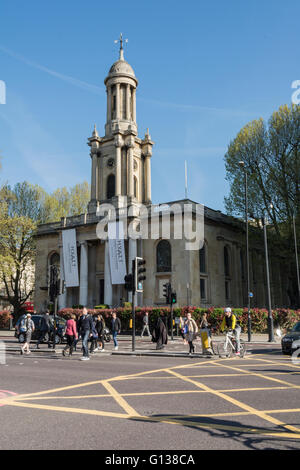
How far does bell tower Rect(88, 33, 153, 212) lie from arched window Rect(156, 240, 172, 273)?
991cm

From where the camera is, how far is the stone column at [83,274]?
144ft

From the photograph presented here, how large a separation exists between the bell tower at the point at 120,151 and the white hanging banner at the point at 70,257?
20.1ft

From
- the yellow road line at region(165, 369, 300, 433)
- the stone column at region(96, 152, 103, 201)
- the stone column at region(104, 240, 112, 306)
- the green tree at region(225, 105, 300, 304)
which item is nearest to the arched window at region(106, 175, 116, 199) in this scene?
the stone column at region(96, 152, 103, 201)

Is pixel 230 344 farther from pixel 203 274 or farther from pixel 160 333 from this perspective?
pixel 203 274

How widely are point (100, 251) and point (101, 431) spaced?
41830 mm

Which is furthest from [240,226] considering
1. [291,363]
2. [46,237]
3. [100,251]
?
[291,363]

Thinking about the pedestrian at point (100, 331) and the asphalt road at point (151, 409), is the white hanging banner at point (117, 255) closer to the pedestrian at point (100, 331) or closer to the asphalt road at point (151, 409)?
the pedestrian at point (100, 331)

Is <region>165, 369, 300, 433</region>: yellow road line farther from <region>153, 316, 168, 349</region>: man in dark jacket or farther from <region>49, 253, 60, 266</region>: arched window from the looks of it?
<region>49, 253, 60, 266</region>: arched window

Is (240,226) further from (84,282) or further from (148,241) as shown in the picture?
(84,282)

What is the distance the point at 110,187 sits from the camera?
52.2 metres

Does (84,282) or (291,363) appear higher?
(84,282)

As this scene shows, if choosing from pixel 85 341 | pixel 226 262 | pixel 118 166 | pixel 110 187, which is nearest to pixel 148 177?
pixel 118 166

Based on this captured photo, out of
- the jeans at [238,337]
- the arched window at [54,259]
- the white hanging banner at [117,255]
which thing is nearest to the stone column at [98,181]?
the arched window at [54,259]
